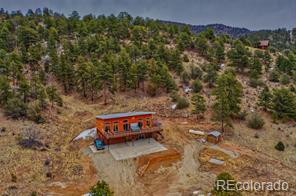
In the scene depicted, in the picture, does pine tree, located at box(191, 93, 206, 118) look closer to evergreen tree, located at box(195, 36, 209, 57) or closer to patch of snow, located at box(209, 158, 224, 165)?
patch of snow, located at box(209, 158, 224, 165)

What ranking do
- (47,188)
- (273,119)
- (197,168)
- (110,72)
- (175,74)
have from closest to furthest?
(47,188)
(197,168)
(273,119)
(110,72)
(175,74)

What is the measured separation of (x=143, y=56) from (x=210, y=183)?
115ft

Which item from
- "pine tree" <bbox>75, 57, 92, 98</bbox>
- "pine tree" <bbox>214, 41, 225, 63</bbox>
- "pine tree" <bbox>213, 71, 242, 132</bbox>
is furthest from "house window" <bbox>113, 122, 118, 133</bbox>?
"pine tree" <bbox>214, 41, 225, 63</bbox>

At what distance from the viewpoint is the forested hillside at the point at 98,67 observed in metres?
37.9

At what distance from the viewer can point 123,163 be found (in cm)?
2703

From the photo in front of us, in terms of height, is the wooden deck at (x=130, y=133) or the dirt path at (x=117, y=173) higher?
the wooden deck at (x=130, y=133)

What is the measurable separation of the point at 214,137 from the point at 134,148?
944cm

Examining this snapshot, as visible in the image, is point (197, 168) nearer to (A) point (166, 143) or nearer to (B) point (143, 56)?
(A) point (166, 143)

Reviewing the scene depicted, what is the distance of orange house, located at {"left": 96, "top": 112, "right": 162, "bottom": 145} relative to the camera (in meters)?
31.3

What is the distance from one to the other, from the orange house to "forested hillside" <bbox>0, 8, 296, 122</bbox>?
8494 millimetres

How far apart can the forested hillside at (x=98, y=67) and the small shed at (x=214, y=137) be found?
309 centimetres

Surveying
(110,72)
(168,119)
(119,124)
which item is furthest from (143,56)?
(119,124)

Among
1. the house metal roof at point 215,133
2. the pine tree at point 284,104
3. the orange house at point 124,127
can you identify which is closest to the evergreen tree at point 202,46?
the pine tree at point 284,104

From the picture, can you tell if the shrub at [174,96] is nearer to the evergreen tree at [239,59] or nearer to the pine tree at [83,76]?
the pine tree at [83,76]
